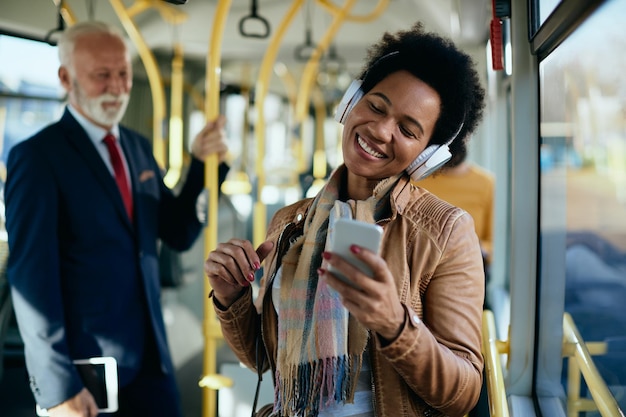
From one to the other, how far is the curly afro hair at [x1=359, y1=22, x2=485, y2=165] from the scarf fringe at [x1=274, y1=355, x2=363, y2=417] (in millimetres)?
548

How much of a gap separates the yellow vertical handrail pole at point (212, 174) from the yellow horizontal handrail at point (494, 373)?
3.92 ft

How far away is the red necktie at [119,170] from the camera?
8.34 feet

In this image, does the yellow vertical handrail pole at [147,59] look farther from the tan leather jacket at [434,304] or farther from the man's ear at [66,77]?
the tan leather jacket at [434,304]

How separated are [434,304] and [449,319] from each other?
0.14 feet

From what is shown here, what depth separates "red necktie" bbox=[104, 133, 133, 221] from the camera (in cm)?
254

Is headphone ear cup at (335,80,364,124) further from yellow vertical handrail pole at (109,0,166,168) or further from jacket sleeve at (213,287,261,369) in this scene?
yellow vertical handrail pole at (109,0,166,168)

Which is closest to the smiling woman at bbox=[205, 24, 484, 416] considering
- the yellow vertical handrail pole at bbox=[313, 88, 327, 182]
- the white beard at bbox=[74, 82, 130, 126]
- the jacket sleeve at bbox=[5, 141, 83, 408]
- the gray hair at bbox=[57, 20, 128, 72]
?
the jacket sleeve at bbox=[5, 141, 83, 408]

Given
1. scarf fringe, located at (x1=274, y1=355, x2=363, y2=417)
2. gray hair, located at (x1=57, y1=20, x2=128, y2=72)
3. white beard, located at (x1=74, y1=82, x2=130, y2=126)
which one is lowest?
scarf fringe, located at (x1=274, y1=355, x2=363, y2=417)

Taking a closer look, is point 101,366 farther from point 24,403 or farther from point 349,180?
point 349,180

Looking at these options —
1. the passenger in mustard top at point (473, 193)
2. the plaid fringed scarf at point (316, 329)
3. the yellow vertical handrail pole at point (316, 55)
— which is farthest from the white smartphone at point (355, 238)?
the yellow vertical handrail pole at point (316, 55)

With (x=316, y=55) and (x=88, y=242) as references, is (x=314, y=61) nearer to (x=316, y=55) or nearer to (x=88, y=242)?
(x=316, y=55)

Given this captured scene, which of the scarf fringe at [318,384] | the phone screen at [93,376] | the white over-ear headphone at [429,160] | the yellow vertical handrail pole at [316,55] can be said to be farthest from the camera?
the yellow vertical handrail pole at [316,55]

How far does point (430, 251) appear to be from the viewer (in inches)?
56.9

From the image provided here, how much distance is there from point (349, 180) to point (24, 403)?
1.94 m
